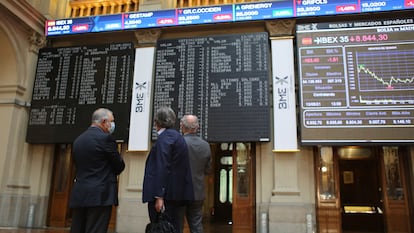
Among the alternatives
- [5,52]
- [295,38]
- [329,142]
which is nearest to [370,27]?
[295,38]

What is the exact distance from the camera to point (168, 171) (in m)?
2.65

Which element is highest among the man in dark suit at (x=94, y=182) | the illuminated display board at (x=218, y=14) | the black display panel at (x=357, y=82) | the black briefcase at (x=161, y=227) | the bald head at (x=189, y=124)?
the illuminated display board at (x=218, y=14)

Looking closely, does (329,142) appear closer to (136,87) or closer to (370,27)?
(370,27)

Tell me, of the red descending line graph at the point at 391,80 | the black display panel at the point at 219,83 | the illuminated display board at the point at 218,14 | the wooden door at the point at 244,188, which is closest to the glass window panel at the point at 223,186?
the wooden door at the point at 244,188

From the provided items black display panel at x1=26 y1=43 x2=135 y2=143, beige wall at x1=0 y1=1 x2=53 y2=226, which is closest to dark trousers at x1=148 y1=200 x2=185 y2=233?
black display panel at x1=26 y1=43 x2=135 y2=143

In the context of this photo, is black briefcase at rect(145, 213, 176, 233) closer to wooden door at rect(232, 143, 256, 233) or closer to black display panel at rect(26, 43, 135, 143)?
wooden door at rect(232, 143, 256, 233)

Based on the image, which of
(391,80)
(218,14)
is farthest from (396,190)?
(218,14)

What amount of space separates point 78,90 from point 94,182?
15.9 feet

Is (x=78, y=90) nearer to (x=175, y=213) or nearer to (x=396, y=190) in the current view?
(x=175, y=213)

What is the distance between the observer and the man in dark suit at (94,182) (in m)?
2.55

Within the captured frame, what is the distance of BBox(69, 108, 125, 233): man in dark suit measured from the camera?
2.55 m

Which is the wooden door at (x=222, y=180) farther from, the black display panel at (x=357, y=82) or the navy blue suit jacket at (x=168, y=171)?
the navy blue suit jacket at (x=168, y=171)

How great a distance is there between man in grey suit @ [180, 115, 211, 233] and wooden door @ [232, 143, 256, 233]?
3.27 m

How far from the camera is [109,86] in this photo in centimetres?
686
